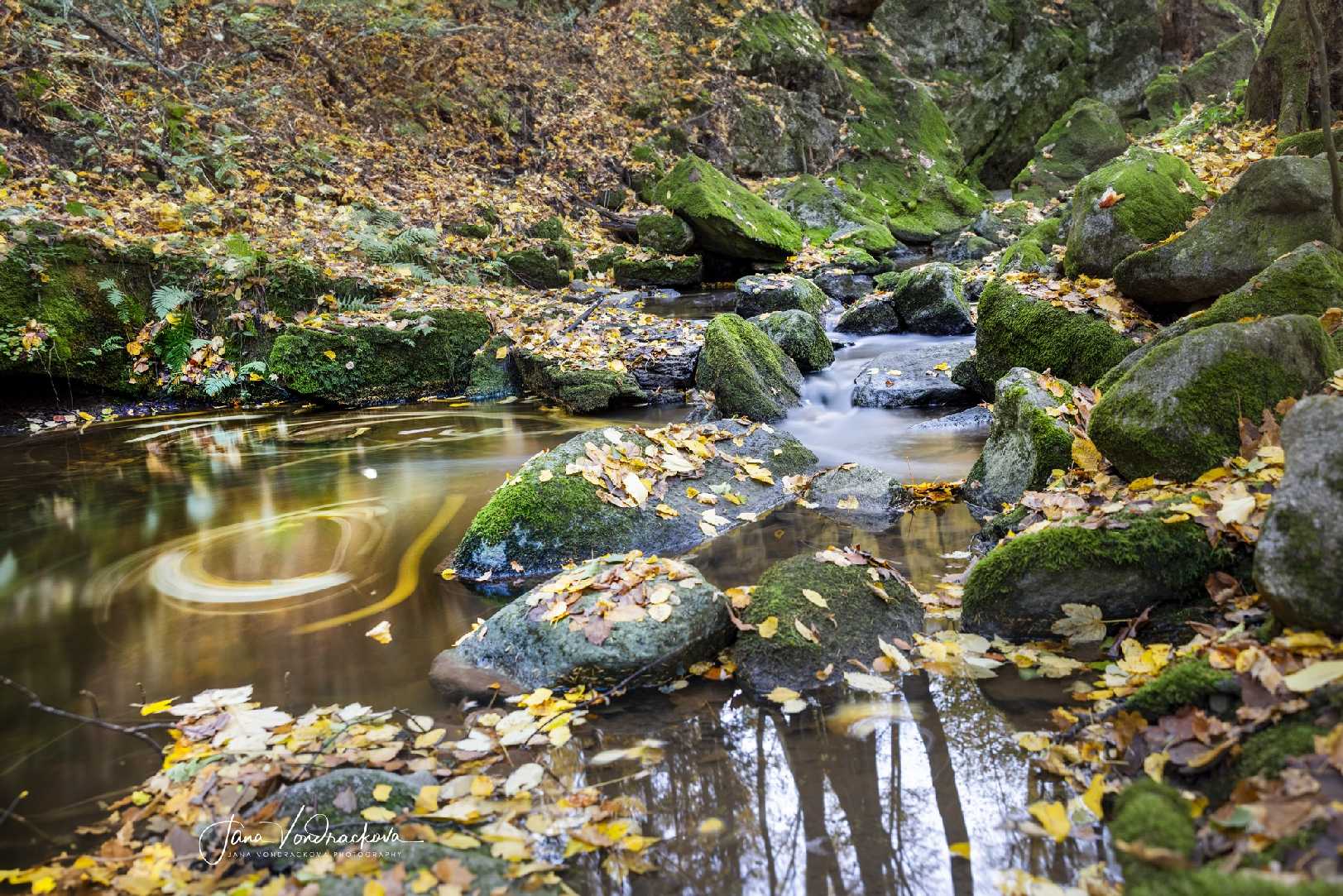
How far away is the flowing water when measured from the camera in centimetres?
279

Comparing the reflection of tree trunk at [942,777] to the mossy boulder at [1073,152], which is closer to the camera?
the reflection of tree trunk at [942,777]

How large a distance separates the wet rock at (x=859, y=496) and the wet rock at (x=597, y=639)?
218cm

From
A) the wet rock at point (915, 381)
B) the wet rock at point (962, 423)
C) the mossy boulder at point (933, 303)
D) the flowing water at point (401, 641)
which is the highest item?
the mossy boulder at point (933, 303)

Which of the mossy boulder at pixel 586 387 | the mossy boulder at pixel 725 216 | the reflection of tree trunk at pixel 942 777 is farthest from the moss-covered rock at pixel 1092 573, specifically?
the mossy boulder at pixel 725 216

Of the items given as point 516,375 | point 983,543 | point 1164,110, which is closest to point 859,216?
point 516,375

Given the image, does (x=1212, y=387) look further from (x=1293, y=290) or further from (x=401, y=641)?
(x=401, y=641)

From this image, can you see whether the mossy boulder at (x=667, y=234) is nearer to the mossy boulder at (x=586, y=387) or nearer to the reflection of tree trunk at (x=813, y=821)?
the mossy boulder at (x=586, y=387)

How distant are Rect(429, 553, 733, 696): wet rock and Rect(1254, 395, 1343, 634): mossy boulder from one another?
2.24m

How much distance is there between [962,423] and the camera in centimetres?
825

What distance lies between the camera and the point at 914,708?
11.3 ft

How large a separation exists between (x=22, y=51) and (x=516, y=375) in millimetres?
8981

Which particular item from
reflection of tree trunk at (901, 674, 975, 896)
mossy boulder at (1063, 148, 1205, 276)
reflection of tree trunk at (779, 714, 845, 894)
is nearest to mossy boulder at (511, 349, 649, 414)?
mossy boulder at (1063, 148, 1205, 276)

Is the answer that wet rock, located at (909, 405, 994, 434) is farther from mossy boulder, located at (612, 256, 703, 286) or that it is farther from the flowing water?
mossy boulder, located at (612, 256, 703, 286)

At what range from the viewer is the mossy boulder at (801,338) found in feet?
34.3
